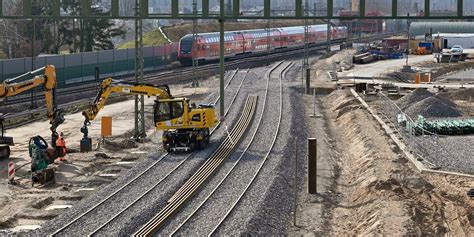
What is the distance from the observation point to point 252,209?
26.6 meters

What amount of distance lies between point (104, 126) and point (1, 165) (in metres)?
7.44

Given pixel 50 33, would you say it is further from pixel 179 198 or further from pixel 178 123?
pixel 179 198

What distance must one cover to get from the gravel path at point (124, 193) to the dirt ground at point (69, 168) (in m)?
0.82

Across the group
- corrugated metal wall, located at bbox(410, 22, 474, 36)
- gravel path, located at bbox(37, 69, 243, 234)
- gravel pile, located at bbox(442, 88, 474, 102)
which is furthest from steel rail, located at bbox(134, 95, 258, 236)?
corrugated metal wall, located at bbox(410, 22, 474, 36)

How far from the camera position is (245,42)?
9756cm

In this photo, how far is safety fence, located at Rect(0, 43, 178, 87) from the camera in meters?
72.8

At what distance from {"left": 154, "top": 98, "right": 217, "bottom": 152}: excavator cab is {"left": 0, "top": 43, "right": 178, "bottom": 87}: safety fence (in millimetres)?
35450

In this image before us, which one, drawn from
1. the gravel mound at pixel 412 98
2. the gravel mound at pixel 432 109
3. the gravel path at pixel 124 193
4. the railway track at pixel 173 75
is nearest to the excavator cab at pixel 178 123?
the gravel path at pixel 124 193

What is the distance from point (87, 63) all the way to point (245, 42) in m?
22.4

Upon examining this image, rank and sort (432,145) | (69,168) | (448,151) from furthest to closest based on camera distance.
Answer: (432,145) < (448,151) < (69,168)

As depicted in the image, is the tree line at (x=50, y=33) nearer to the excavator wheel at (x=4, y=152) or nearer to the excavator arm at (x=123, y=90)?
the excavator arm at (x=123, y=90)

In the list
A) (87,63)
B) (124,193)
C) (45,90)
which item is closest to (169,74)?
(87,63)

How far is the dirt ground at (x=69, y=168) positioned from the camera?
28.1 metres

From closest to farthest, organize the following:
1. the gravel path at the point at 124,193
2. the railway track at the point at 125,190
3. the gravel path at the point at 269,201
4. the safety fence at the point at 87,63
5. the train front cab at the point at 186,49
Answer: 1. the gravel path at the point at 269,201
2. the railway track at the point at 125,190
3. the gravel path at the point at 124,193
4. the safety fence at the point at 87,63
5. the train front cab at the point at 186,49
